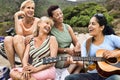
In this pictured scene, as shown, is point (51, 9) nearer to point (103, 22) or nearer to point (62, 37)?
point (62, 37)

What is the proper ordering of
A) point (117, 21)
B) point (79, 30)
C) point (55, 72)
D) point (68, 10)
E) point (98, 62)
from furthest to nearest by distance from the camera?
point (68, 10) → point (117, 21) → point (79, 30) → point (55, 72) → point (98, 62)

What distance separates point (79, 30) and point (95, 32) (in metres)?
10.1

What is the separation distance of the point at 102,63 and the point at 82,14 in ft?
39.6

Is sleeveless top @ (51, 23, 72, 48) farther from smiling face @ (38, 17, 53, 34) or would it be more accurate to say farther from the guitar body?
the guitar body

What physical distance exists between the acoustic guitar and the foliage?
10967mm

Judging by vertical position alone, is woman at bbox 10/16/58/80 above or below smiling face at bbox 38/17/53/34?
below

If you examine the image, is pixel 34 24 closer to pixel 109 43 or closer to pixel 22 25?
pixel 22 25

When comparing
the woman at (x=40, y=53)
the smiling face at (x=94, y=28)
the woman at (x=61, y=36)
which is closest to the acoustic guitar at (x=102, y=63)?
the smiling face at (x=94, y=28)

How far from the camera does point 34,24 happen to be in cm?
519

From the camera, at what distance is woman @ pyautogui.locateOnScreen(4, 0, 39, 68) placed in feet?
15.8

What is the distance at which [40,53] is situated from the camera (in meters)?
4.59

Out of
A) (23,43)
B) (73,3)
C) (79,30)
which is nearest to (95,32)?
(23,43)

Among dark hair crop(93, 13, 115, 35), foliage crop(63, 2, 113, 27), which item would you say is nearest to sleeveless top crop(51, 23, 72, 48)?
dark hair crop(93, 13, 115, 35)

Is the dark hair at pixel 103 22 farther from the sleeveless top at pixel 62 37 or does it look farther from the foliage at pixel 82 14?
the foliage at pixel 82 14
